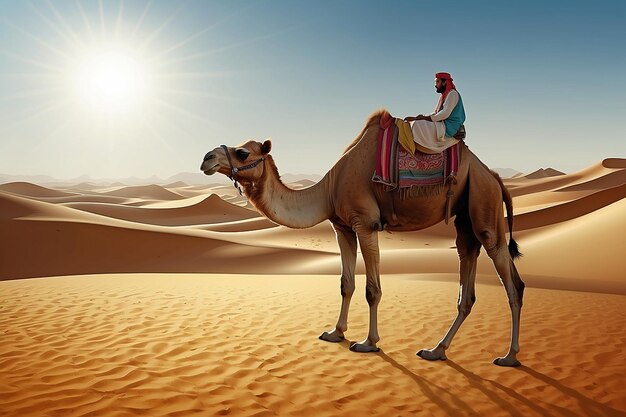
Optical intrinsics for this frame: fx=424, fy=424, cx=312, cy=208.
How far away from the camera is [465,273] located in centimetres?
631

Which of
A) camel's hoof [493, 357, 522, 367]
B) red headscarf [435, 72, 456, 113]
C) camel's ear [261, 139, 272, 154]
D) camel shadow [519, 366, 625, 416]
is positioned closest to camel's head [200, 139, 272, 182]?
camel's ear [261, 139, 272, 154]

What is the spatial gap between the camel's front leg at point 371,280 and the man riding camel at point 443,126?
4.83ft

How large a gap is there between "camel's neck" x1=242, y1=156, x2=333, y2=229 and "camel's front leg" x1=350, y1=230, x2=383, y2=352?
2.48ft

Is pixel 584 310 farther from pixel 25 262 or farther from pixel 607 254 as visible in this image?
pixel 25 262

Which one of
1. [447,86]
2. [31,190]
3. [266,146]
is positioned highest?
[31,190]

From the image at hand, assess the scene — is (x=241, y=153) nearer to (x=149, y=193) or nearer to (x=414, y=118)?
(x=414, y=118)

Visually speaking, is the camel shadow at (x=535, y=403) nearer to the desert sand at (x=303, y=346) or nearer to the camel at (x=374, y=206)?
the desert sand at (x=303, y=346)

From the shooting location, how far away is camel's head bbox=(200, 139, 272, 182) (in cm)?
550

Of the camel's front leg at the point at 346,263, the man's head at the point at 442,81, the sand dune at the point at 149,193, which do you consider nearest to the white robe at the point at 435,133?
the man's head at the point at 442,81

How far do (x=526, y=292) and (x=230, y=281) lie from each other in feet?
26.9

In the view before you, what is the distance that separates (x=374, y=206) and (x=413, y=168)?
747 mm

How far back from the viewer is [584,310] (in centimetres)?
885

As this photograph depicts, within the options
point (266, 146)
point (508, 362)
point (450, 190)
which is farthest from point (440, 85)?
point (508, 362)

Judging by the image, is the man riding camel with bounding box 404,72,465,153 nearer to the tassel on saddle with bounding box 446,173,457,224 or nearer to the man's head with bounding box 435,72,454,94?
the man's head with bounding box 435,72,454,94
